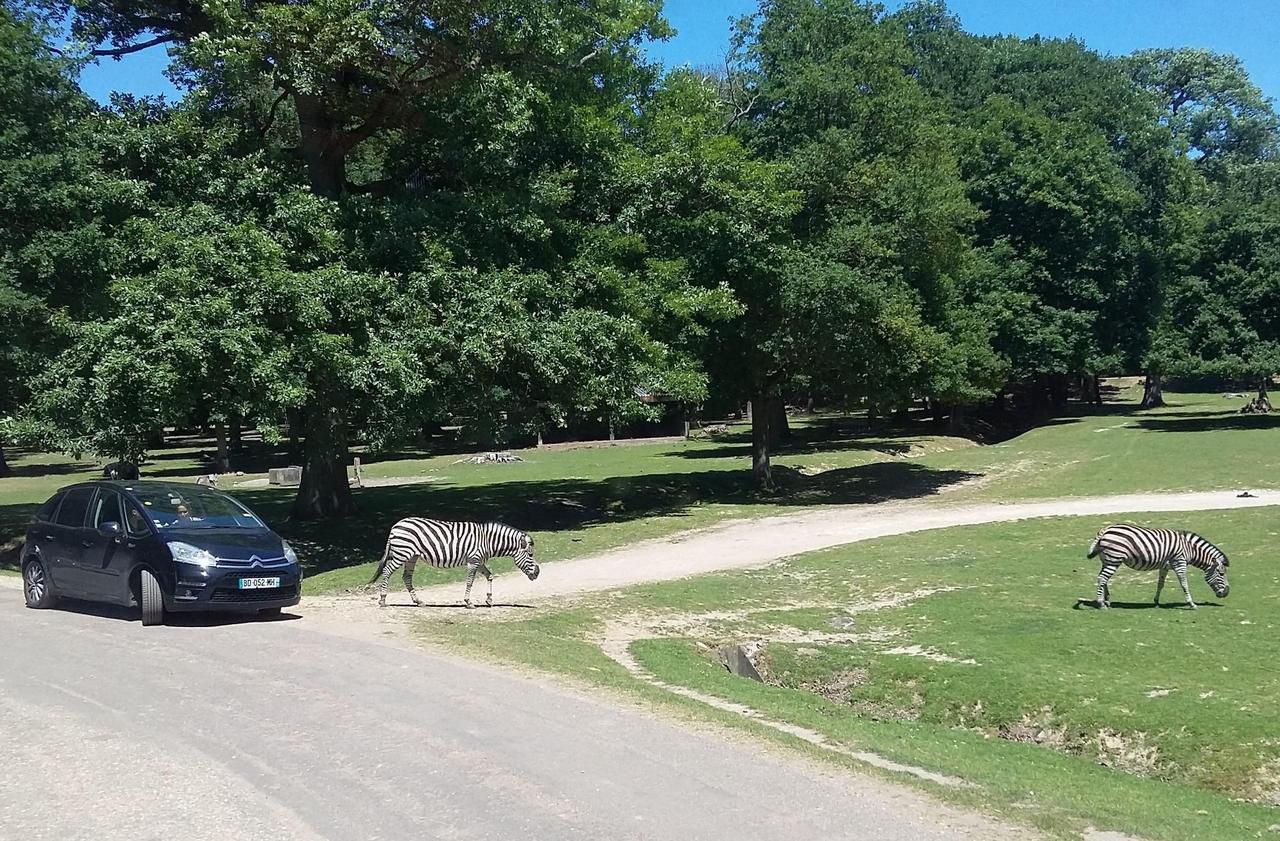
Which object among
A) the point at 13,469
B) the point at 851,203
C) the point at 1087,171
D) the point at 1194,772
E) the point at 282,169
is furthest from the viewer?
the point at 13,469

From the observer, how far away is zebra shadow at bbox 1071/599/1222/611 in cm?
1602

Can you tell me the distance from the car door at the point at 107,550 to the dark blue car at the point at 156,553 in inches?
0.5

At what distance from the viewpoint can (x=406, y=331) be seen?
20.3 m

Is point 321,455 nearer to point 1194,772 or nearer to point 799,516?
point 799,516

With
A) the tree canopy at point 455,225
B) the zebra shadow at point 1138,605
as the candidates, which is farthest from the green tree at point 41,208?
the zebra shadow at point 1138,605

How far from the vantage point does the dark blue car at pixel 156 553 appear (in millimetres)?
13055

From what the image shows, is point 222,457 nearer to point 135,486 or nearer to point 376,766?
point 135,486

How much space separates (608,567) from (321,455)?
7257 mm

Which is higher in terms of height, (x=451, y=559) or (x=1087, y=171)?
(x=1087, y=171)

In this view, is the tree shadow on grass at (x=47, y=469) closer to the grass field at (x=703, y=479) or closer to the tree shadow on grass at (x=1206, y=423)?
the grass field at (x=703, y=479)

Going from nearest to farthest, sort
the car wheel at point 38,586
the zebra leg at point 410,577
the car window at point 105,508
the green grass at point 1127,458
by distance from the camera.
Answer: the car window at point 105,508 → the car wheel at point 38,586 → the zebra leg at point 410,577 → the green grass at point 1127,458

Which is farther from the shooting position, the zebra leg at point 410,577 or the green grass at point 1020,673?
the zebra leg at point 410,577

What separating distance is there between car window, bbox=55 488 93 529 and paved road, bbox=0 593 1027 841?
12.2ft

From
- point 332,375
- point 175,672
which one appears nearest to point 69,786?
point 175,672
